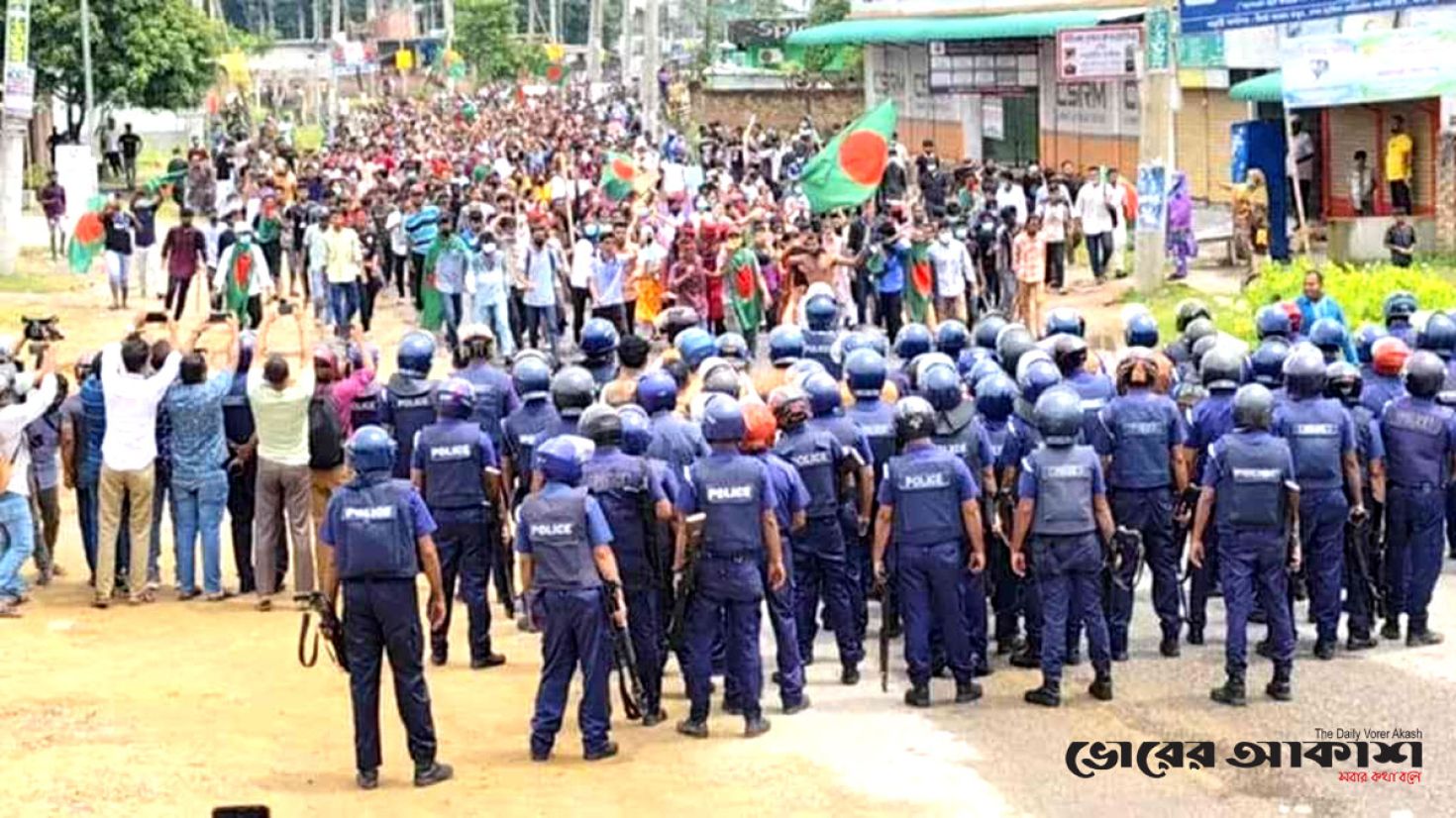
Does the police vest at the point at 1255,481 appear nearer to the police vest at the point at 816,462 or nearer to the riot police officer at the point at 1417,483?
the riot police officer at the point at 1417,483

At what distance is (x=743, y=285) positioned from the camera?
23328 mm

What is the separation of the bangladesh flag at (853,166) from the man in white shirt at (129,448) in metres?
11.0

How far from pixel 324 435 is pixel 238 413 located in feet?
2.55

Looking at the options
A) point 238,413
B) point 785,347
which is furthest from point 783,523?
point 238,413

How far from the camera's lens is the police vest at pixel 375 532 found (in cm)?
1045

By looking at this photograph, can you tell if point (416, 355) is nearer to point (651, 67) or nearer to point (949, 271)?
point (949, 271)

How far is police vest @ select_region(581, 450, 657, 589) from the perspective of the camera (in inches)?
451

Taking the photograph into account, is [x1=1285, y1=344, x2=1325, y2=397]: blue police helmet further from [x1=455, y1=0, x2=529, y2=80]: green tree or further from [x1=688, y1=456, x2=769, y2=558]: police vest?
[x1=455, y1=0, x2=529, y2=80]: green tree

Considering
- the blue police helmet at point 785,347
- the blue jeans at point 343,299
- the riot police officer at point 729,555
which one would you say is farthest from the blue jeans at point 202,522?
the blue jeans at point 343,299

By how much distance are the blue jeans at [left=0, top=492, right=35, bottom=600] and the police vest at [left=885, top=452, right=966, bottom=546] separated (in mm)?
5690

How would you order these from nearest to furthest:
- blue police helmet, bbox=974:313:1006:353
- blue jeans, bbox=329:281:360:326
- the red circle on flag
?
blue police helmet, bbox=974:313:1006:353 → the red circle on flag → blue jeans, bbox=329:281:360:326

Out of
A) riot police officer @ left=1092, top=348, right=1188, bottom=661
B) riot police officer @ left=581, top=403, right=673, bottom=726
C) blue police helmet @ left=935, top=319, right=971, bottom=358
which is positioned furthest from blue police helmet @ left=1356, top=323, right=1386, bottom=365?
riot police officer @ left=581, top=403, right=673, bottom=726

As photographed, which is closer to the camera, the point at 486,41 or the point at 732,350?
the point at 732,350

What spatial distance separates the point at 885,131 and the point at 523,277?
159 inches
